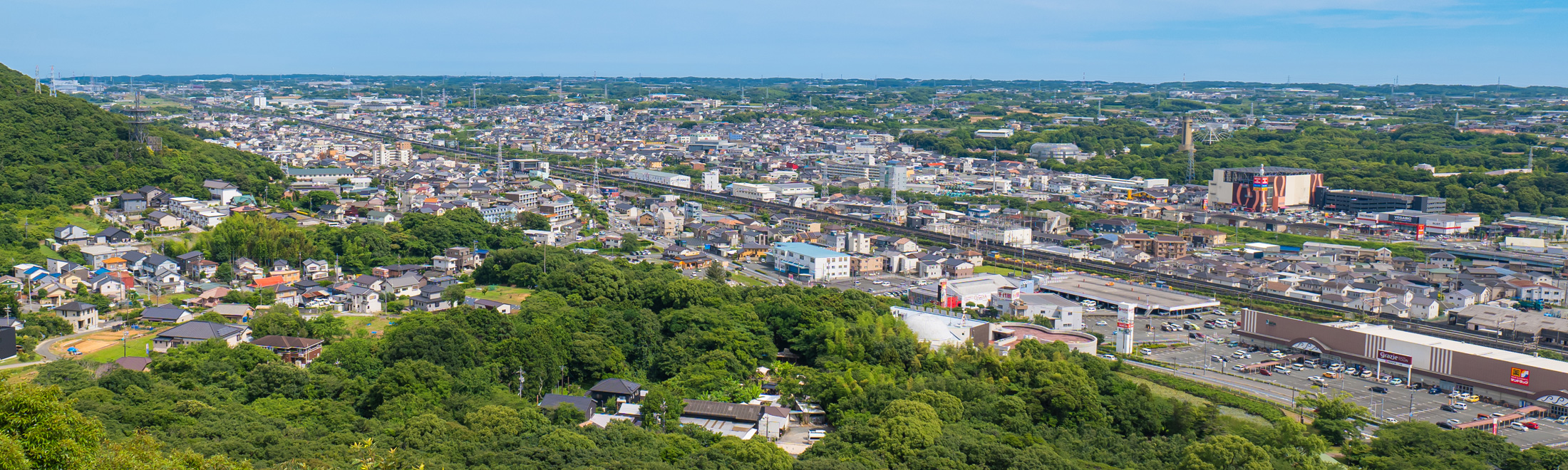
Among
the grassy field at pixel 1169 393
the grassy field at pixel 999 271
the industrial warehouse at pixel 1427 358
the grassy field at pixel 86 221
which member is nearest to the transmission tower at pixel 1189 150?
the grassy field at pixel 999 271

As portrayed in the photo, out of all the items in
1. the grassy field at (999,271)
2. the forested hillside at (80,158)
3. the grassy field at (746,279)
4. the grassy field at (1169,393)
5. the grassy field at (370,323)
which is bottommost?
the grassy field at (1169,393)

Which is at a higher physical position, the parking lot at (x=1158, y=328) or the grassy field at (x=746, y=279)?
the grassy field at (x=746, y=279)

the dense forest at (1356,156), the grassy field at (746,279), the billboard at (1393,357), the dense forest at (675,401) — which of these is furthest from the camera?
the dense forest at (1356,156)

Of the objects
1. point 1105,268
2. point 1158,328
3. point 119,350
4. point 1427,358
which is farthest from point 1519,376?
point 119,350

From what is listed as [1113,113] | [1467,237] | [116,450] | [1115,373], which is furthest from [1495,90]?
[116,450]

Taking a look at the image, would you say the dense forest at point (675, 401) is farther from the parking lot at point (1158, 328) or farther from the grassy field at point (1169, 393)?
the parking lot at point (1158, 328)

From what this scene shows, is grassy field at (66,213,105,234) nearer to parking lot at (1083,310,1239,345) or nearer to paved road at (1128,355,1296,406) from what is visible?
parking lot at (1083,310,1239,345)

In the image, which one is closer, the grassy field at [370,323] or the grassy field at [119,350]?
the grassy field at [119,350]

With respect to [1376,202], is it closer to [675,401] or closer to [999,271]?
[999,271]
